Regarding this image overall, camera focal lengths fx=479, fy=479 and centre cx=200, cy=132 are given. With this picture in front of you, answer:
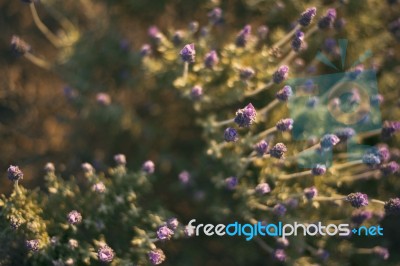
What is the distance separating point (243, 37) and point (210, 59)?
227 mm

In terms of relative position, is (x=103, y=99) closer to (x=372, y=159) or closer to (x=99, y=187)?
(x=99, y=187)

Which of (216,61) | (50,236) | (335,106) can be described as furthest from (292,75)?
(50,236)

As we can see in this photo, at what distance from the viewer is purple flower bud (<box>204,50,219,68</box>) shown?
8.04 ft

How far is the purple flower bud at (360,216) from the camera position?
242 centimetres

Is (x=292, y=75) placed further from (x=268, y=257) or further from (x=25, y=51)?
(x=25, y=51)

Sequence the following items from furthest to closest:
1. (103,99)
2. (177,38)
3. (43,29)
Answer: (43,29), (103,99), (177,38)

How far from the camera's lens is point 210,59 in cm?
246

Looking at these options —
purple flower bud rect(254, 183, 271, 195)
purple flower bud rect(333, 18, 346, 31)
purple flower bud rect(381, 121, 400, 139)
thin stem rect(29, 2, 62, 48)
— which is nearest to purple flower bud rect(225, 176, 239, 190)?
purple flower bud rect(254, 183, 271, 195)

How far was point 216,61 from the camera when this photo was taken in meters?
2.50

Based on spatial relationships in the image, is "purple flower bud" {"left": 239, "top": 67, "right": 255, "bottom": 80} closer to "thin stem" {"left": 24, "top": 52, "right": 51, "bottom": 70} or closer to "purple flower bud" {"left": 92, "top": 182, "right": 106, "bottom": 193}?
"purple flower bud" {"left": 92, "top": 182, "right": 106, "bottom": 193}

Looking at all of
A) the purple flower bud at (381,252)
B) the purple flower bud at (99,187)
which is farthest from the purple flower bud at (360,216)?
the purple flower bud at (99,187)

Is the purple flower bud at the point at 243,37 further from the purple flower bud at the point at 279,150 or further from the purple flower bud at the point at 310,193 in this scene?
the purple flower bud at the point at 310,193

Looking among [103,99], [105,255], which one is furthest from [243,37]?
[105,255]

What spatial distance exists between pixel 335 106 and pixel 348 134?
31 centimetres
